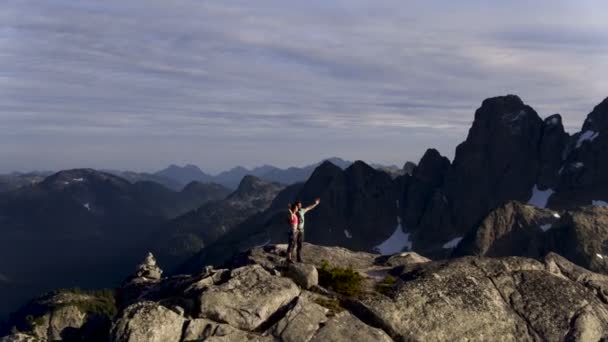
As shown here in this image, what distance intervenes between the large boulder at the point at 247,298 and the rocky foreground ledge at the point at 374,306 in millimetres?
54

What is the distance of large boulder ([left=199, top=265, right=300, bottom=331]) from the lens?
3045cm

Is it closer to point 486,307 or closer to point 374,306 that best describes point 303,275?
point 374,306

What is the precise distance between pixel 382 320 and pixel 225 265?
17209mm

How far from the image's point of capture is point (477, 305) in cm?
3344

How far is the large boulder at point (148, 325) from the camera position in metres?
28.4

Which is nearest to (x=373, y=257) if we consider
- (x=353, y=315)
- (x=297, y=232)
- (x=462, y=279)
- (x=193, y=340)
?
(x=297, y=232)

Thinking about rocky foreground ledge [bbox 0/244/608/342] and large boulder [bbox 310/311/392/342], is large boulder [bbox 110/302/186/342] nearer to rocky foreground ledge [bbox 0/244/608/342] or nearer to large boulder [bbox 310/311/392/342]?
rocky foreground ledge [bbox 0/244/608/342]

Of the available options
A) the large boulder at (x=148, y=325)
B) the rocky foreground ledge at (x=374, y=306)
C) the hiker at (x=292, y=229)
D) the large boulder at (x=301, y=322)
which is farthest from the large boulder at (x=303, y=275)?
the large boulder at (x=148, y=325)

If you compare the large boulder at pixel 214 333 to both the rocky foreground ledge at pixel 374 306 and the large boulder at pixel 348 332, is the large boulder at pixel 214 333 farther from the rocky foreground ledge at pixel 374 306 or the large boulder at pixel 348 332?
the large boulder at pixel 348 332

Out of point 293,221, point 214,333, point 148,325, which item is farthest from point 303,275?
point 148,325

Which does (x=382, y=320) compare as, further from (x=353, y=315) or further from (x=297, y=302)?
(x=297, y=302)

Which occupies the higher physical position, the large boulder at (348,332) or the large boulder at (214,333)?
the large boulder at (214,333)

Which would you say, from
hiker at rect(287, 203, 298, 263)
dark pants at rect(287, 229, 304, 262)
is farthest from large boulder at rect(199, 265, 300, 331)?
dark pants at rect(287, 229, 304, 262)

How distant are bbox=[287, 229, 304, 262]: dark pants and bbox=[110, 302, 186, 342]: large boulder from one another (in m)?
11.3
